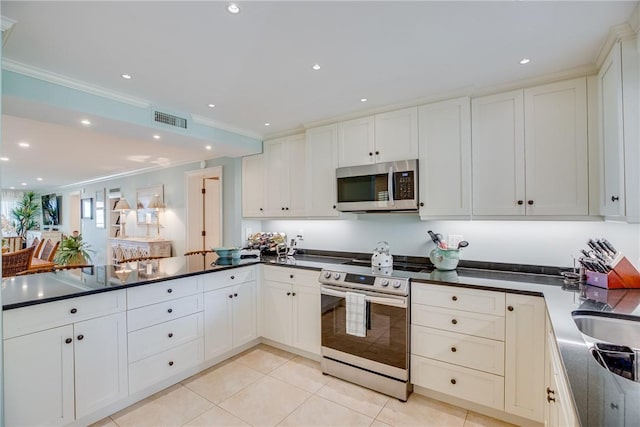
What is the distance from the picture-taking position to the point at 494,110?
248 centimetres

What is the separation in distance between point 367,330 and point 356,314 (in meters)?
0.16

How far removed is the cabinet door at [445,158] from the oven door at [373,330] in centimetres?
91

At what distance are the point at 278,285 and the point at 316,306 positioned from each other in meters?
0.51

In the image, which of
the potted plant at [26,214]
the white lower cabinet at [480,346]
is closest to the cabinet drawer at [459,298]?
the white lower cabinet at [480,346]

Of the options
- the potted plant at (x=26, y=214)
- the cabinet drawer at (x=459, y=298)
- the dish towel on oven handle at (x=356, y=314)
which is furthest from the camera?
the potted plant at (x=26, y=214)

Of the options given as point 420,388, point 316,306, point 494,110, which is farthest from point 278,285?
point 494,110

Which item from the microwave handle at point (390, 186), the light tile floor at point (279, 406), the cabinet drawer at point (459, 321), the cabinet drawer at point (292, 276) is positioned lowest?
the light tile floor at point (279, 406)

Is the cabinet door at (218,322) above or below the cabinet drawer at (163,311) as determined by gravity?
below

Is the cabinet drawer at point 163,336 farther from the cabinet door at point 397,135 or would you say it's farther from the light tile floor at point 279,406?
the cabinet door at point 397,135

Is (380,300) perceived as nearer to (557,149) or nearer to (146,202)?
(557,149)

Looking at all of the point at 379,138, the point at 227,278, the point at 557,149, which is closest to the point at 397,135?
the point at 379,138

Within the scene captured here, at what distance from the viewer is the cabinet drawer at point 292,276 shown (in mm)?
2959

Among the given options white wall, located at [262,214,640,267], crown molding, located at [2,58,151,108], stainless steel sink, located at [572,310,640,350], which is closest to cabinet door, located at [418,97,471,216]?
white wall, located at [262,214,640,267]

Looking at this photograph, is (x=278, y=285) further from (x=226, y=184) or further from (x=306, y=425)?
(x=226, y=184)
